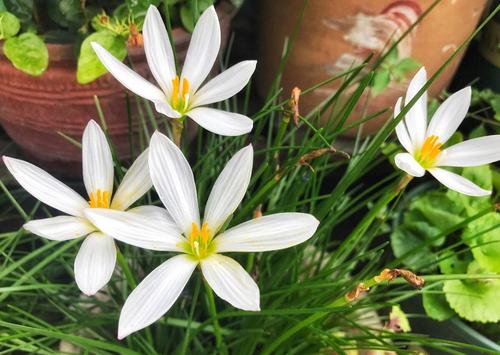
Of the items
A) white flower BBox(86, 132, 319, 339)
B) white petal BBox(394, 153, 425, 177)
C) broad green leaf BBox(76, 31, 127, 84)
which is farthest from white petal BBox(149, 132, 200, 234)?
broad green leaf BBox(76, 31, 127, 84)

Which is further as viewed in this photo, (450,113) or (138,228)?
(450,113)

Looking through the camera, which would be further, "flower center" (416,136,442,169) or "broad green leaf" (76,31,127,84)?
"broad green leaf" (76,31,127,84)

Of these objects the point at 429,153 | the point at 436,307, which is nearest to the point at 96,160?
the point at 429,153

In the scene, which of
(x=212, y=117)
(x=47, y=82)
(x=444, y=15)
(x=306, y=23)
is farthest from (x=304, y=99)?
(x=212, y=117)

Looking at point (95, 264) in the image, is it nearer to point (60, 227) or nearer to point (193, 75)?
point (60, 227)

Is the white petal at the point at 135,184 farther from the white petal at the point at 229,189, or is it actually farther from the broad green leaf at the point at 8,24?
the broad green leaf at the point at 8,24

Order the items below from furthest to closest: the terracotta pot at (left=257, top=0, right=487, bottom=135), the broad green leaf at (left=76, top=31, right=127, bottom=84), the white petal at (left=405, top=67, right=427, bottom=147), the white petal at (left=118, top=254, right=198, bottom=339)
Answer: the terracotta pot at (left=257, top=0, right=487, bottom=135), the broad green leaf at (left=76, top=31, right=127, bottom=84), the white petal at (left=405, top=67, right=427, bottom=147), the white petal at (left=118, top=254, right=198, bottom=339)

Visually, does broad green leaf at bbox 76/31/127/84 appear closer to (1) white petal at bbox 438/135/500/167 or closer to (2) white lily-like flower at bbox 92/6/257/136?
(2) white lily-like flower at bbox 92/6/257/136

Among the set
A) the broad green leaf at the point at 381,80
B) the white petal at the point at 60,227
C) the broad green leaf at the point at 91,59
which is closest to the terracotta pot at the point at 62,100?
the broad green leaf at the point at 91,59
